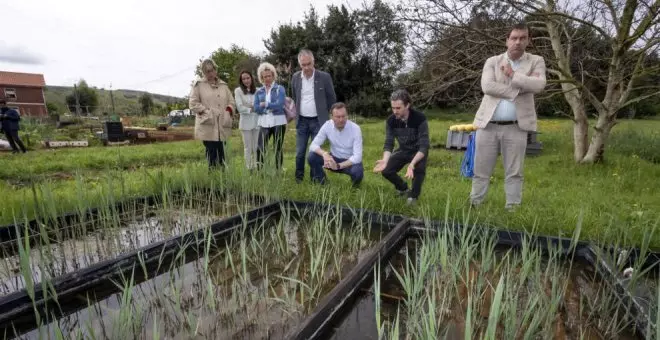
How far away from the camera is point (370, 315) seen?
161cm

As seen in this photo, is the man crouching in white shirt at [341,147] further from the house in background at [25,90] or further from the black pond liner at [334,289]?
the house in background at [25,90]

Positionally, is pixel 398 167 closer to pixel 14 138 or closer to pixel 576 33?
pixel 576 33

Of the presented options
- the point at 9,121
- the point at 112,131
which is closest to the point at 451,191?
the point at 9,121

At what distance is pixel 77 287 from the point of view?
5.68 ft

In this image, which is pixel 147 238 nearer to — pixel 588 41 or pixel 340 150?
pixel 340 150

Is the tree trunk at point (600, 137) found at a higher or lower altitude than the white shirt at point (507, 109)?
lower

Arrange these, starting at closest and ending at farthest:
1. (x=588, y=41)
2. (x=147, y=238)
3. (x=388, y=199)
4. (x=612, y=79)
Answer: (x=147, y=238), (x=388, y=199), (x=612, y=79), (x=588, y=41)

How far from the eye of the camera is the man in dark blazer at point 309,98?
3.78m

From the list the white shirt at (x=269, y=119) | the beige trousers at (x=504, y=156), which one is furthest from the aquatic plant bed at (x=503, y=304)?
the white shirt at (x=269, y=119)

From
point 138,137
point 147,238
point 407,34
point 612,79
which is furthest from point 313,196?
point 138,137

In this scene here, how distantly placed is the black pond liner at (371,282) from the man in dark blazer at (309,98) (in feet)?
A: 6.32

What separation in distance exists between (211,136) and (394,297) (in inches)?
118

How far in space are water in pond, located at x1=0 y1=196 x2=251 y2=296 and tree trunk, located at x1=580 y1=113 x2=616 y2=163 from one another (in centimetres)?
514

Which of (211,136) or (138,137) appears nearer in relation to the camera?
(211,136)
